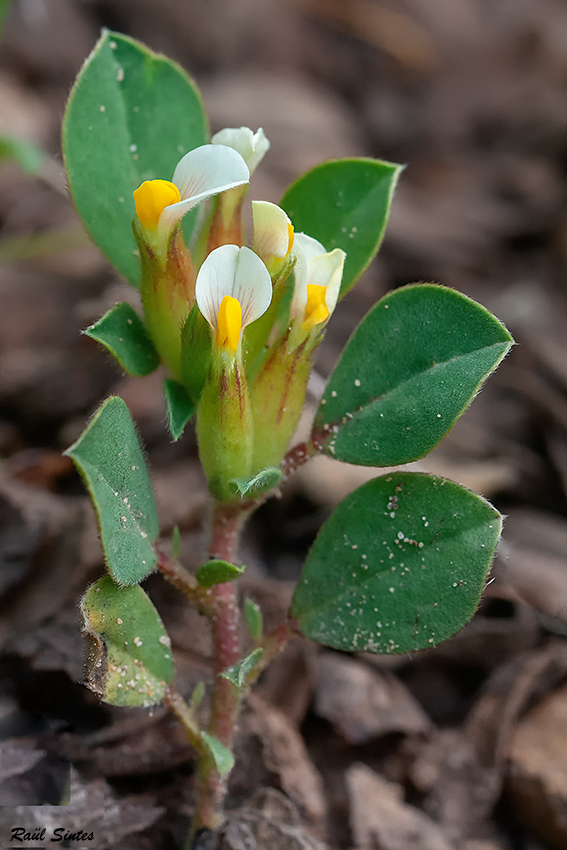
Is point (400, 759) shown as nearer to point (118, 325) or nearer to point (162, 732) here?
point (162, 732)

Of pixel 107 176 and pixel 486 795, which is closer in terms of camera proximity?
pixel 107 176

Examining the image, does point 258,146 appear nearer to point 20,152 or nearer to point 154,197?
point 154,197

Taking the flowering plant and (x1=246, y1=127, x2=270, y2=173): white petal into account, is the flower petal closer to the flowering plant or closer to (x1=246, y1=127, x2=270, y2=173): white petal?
the flowering plant

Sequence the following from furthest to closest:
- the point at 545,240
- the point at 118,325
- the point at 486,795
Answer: the point at 545,240 → the point at 486,795 → the point at 118,325

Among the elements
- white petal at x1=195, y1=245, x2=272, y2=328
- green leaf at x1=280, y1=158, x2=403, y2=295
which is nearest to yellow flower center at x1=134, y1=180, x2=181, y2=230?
white petal at x1=195, y1=245, x2=272, y2=328

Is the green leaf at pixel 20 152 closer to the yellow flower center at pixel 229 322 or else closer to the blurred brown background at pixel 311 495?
the blurred brown background at pixel 311 495

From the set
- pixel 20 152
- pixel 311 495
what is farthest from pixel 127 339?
pixel 20 152

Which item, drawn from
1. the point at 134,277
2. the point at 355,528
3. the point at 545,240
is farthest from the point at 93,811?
the point at 545,240

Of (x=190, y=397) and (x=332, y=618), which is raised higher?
(x=190, y=397)
